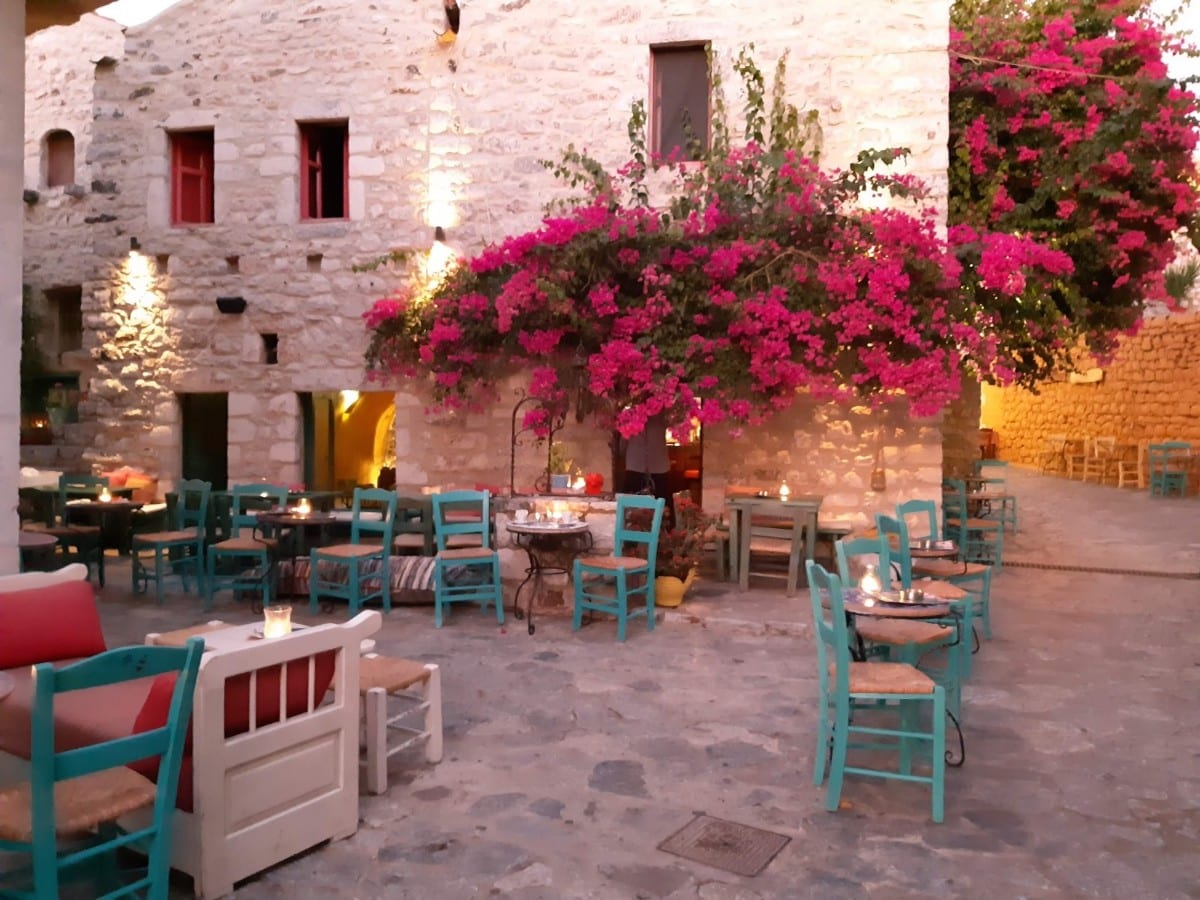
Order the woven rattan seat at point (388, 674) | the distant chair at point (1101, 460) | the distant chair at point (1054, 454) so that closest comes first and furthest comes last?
1. the woven rattan seat at point (388, 674)
2. the distant chair at point (1101, 460)
3. the distant chair at point (1054, 454)

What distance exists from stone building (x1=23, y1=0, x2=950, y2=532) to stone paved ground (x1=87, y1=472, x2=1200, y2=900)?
2.56 meters

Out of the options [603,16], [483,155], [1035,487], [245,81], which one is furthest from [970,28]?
[1035,487]

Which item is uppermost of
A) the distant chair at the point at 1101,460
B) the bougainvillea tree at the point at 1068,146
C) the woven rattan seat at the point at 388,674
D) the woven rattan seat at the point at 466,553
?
the bougainvillea tree at the point at 1068,146

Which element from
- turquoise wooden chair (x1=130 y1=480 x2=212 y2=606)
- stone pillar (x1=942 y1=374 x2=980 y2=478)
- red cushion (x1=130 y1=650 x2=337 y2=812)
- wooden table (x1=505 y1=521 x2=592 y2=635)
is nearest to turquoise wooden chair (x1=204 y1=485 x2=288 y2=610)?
turquoise wooden chair (x1=130 y1=480 x2=212 y2=606)

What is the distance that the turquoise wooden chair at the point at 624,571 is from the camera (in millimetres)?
6047

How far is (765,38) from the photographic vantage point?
27.3 feet

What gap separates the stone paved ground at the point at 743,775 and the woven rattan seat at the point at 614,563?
46cm

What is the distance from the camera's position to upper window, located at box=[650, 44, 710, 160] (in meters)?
8.57

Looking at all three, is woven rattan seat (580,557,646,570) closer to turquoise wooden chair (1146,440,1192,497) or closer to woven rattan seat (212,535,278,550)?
woven rattan seat (212,535,278,550)

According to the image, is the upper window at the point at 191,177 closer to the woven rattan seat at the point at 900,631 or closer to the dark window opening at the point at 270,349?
the dark window opening at the point at 270,349

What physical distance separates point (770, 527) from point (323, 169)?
585 cm

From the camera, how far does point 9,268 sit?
4125 millimetres

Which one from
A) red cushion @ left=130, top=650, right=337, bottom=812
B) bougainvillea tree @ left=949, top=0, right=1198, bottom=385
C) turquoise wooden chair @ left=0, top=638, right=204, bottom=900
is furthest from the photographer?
bougainvillea tree @ left=949, top=0, right=1198, bottom=385

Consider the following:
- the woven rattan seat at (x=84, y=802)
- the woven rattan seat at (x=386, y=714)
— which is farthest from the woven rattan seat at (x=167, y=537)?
the woven rattan seat at (x=84, y=802)
